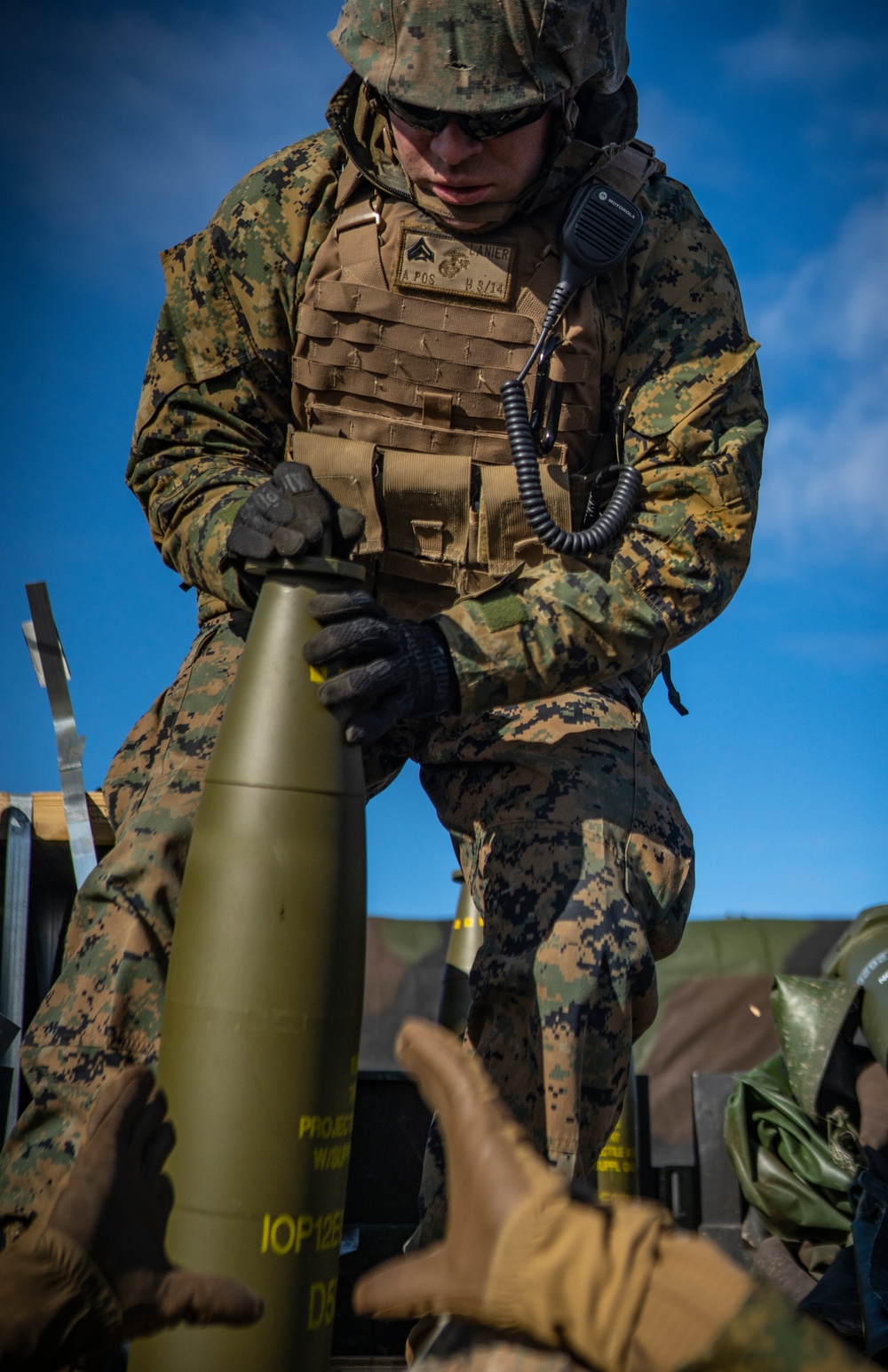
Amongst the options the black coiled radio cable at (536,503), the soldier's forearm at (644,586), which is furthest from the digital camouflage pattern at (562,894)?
the black coiled radio cable at (536,503)

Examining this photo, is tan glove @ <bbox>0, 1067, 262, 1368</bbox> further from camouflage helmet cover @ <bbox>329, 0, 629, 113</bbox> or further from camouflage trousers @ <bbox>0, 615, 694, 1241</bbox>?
camouflage helmet cover @ <bbox>329, 0, 629, 113</bbox>

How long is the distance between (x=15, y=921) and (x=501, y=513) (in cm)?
199

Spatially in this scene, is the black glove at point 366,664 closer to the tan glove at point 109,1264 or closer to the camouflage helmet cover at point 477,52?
the tan glove at point 109,1264

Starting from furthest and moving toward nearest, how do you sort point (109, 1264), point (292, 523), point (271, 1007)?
point (292, 523), point (271, 1007), point (109, 1264)

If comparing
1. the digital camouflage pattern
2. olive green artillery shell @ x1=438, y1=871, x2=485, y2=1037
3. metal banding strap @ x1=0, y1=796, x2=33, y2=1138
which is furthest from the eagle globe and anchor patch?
olive green artillery shell @ x1=438, y1=871, x2=485, y2=1037

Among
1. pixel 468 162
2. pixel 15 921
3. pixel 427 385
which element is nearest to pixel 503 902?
pixel 427 385

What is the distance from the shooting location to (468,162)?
3.00 m

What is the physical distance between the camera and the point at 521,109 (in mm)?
2891

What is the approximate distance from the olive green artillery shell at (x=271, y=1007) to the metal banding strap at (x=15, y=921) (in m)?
1.90

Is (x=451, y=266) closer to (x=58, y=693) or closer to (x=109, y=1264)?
(x=58, y=693)

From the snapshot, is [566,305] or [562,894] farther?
[566,305]

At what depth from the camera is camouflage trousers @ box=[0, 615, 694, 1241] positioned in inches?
97.3

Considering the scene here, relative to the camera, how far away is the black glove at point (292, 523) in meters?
2.35

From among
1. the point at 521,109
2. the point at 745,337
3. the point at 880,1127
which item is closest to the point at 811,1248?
the point at 880,1127
